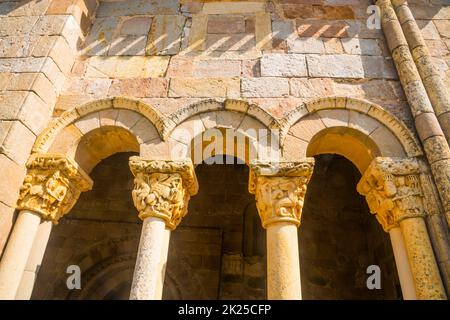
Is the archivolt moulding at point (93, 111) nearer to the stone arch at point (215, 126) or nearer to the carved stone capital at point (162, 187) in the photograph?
the stone arch at point (215, 126)

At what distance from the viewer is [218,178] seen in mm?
6953

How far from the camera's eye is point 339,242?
6.40 meters

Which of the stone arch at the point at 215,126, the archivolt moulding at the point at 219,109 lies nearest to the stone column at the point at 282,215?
the stone arch at the point at 215,126

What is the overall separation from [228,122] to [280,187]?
0.95 m

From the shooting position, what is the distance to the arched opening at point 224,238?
5799 millimetres

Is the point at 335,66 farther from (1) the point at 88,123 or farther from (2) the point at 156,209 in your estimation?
(1) the point at 88,123

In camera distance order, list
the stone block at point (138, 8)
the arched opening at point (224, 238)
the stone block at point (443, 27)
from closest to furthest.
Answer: the stone block at point (443, 27) < the stone block at point (138, 8) < the arched opening at point (224, 238)

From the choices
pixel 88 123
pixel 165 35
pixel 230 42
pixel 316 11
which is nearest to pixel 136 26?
pixel 165 35

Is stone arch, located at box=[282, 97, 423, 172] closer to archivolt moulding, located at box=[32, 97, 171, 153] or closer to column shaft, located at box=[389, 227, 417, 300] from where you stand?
column shaft, located at box=[389, 227, 417, 300]

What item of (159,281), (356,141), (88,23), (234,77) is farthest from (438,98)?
(88,23)

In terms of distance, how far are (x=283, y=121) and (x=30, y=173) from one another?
8.93ft

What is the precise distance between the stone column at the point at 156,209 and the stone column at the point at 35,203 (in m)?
0.79

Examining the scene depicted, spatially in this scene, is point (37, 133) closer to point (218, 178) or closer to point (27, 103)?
point (27, 103)

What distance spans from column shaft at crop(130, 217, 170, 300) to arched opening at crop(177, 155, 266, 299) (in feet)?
8.95
